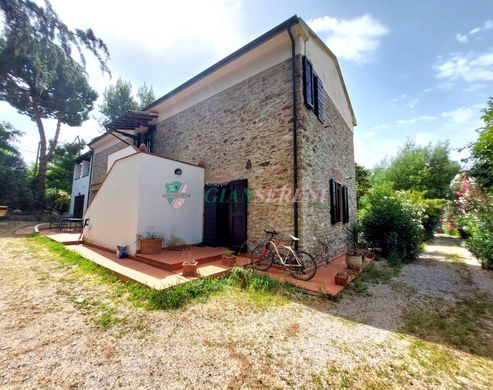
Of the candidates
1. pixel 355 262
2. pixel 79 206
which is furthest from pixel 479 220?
pixel 79 206

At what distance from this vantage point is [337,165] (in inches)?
302

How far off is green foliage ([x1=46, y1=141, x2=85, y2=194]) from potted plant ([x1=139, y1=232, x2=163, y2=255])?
68.1ft

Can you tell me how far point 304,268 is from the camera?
4.60 meters

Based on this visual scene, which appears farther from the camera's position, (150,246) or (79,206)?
(79,206)

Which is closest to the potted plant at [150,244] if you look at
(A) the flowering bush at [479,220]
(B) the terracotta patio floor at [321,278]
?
(B) the terracotta patio floor at [321,278]

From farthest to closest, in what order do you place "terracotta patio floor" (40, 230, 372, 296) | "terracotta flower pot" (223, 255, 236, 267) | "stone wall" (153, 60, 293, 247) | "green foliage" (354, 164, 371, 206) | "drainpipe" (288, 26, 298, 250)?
1. "green foliage" (354, 164, 371, 206)
2. "stone wall" (153, 60, 293, 247)
3. "drainpipe" (288, 26, 298, 250)
4. "terracotta flower pot" (223, 255, 236, 267)
5. "terracotta patio floor" (40, 230, 372, 296)

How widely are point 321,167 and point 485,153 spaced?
237 inches

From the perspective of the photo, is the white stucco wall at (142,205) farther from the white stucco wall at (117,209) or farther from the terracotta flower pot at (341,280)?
the terracotta flower pot at (341,280)

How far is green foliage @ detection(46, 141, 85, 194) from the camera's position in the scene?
770 inches

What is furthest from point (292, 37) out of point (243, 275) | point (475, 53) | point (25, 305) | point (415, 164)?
point (415, 164)

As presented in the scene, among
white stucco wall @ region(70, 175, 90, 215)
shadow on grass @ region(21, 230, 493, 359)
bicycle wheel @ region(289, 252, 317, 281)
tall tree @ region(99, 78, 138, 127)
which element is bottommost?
shadow on grass @ region(21, 230, 493, 359)

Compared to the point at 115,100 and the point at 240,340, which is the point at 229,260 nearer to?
the point at 240,340

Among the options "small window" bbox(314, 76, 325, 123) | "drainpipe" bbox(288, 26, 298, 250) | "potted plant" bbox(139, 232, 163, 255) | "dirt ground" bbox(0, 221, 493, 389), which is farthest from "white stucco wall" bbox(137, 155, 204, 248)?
"small window" bbox(314, 76, 325, 123)

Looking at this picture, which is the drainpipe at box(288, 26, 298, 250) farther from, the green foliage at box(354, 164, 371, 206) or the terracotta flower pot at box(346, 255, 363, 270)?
the green foliage at box(354, 164, 371, 206)
